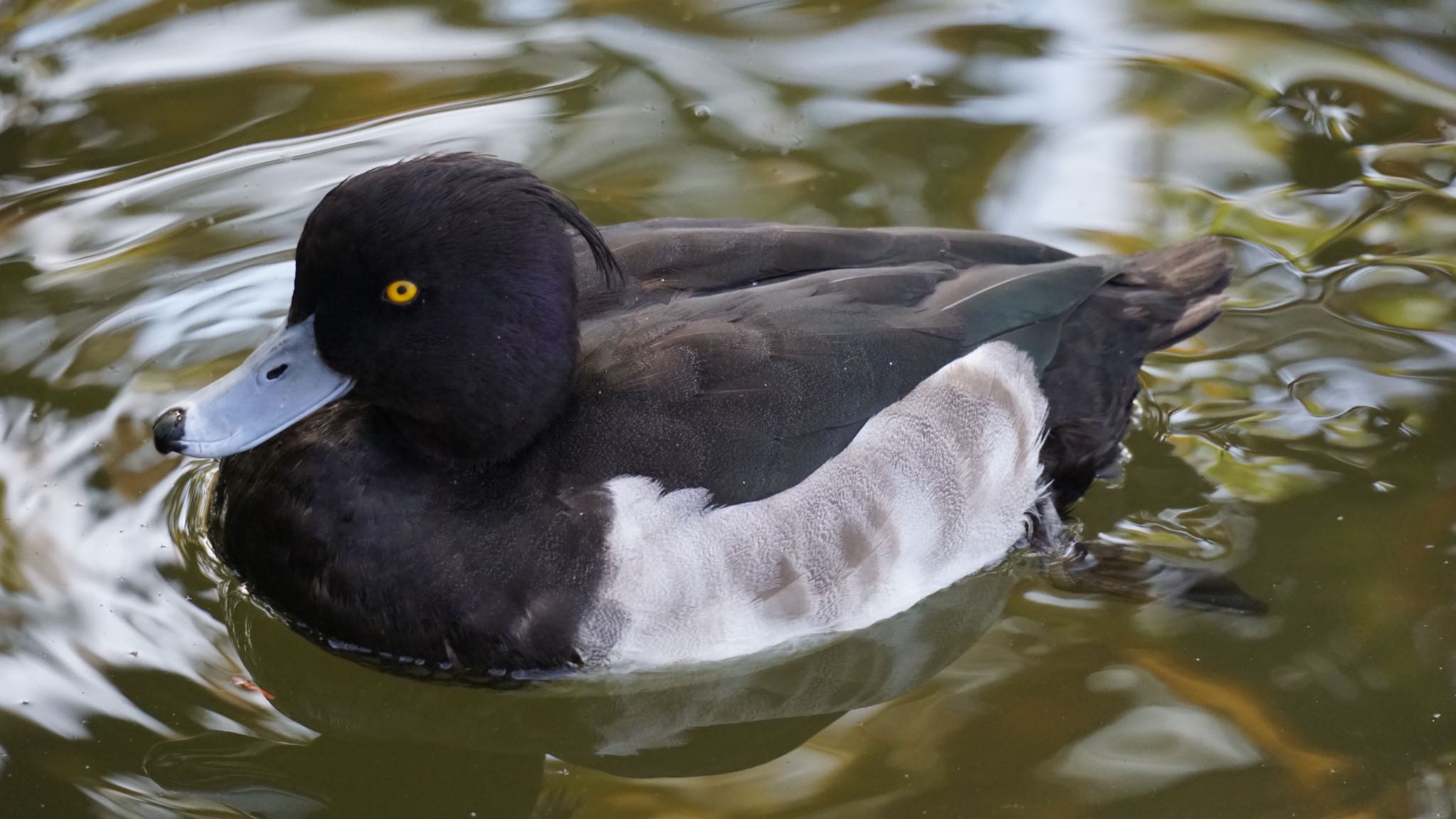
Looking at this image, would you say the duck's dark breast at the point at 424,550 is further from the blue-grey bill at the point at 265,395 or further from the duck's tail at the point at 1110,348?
the duck's tail at the point at 1110,348

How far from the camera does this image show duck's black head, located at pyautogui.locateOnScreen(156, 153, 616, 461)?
3.79 meters

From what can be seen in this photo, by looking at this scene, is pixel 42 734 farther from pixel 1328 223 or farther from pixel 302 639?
pixel 1328 223

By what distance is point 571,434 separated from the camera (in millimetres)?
4047

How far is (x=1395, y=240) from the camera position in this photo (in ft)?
18.6

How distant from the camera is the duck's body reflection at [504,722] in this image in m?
3.86

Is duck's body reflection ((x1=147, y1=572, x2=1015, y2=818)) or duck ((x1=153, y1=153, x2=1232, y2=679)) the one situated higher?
duck ((x1=153, y1=153, x2=1232, y2=679))

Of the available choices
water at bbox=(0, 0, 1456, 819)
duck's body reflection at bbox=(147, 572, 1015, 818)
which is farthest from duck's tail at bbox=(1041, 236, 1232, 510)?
duck's body reflection at bbox=(147, 572, 1015, 818)

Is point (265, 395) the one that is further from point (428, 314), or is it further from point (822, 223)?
point (822, 223)

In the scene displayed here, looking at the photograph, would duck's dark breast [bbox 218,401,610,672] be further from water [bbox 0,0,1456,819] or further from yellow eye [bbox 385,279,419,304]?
yellow eye [bbox 385,279,419,304]

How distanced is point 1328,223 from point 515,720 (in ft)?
11.1

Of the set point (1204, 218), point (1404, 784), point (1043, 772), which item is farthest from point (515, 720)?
point (1204, 218)

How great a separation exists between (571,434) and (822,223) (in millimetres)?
1979

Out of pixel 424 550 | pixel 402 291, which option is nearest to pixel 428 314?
pixel 402 291

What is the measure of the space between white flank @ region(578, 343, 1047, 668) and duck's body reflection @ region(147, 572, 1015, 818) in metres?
0.10
